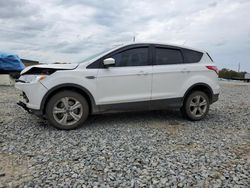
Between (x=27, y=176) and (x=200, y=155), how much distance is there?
236cm

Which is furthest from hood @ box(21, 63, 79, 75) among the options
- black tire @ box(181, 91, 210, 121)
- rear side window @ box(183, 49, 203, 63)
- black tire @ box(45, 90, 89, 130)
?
black tire @ box(181, 91, 210, 121)

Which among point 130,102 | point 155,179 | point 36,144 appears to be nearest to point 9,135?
point 36,144

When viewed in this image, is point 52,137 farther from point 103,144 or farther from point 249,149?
point 249,149

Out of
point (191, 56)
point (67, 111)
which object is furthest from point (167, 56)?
point (67, 111)

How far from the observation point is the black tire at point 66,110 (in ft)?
15.8

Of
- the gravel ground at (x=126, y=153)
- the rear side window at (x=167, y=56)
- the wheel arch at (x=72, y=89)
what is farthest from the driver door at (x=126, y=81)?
the gravel ground at (x=126, y=153)

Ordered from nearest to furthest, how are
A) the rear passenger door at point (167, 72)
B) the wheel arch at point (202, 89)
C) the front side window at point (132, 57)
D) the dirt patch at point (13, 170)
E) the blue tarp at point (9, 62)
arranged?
1. the dirt patch at point (13, 170)
2. the front side window at point (132, 57)
3. the rear passenger door at point (167, 72)
4. the wheel arch at point (202, 89)
5. the blue tarp at point (9, 62)

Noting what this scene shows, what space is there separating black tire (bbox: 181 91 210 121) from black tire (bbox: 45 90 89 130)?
7.63 feet

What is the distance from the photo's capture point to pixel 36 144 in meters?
4.11

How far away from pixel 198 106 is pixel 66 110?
3.01m

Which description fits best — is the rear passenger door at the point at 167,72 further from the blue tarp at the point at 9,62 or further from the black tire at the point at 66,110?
the blue tarp at the point at 9,62

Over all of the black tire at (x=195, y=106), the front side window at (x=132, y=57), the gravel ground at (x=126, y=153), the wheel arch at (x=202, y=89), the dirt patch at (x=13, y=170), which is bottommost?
the dirt patch at (x=13, y=170)

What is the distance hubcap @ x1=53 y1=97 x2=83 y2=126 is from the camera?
487 centimetres

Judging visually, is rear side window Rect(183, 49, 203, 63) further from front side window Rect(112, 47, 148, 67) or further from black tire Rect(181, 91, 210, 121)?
front side window Rect(112, 47, 148, 67)
